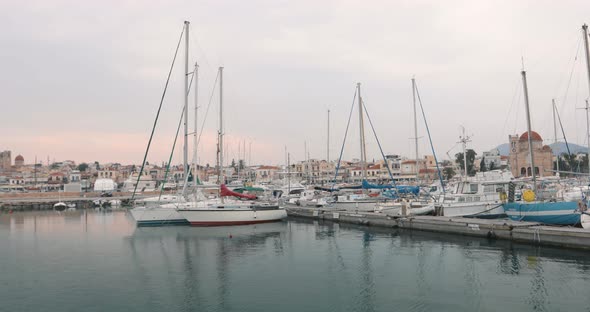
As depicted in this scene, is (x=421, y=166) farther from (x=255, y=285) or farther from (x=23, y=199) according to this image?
(x=255, y=285)

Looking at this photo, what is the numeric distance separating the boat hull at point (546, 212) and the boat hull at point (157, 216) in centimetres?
2466

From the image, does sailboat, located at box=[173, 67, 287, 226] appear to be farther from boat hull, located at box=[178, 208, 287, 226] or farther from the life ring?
the life ring

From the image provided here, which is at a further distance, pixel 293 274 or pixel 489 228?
pixel 489 228

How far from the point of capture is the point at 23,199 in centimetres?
7212

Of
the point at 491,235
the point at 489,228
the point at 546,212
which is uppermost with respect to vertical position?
the point at 546,212

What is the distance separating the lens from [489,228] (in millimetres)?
25203

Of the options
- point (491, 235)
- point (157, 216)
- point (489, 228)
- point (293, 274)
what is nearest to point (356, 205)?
point (489, 228)

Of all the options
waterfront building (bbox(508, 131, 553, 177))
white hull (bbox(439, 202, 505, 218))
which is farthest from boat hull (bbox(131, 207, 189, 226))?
waterfront building (bbox(508, 131, 553, 177))

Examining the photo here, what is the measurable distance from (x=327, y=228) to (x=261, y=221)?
5.65m

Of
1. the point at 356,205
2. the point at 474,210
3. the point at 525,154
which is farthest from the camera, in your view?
the point at 525,154

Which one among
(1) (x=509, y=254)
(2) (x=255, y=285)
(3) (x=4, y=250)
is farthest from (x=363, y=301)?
(3) (x=4, y=250)

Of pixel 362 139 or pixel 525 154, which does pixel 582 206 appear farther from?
pixel 525 154

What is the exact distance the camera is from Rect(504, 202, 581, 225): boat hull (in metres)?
25.0

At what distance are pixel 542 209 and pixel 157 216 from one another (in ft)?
91.3
